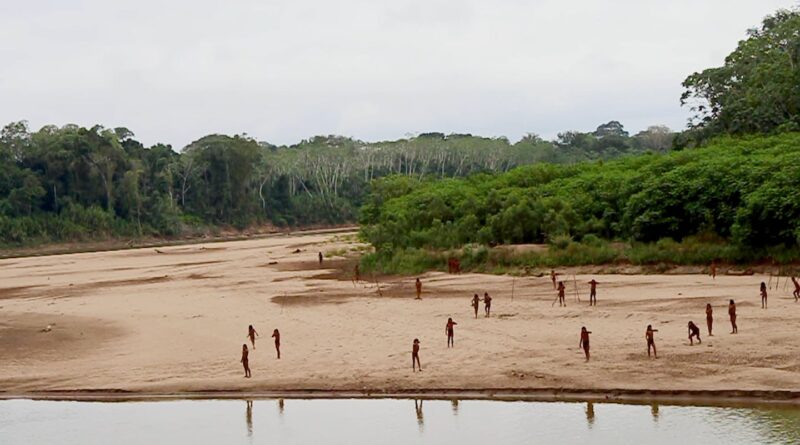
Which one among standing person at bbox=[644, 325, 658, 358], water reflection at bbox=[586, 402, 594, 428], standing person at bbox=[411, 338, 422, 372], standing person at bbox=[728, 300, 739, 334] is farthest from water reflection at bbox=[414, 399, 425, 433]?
standing person at bbox=[728, 300, 739, 334]

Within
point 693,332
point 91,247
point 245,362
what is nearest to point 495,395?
point 693,332

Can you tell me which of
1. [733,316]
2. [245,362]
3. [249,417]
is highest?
[733,316]

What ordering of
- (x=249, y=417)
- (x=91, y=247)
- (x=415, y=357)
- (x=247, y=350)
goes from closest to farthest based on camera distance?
1. (x=249, y=417)
2. (x=415, y=357)
3. (x=247, y=350)
4. (x=91, y=247)

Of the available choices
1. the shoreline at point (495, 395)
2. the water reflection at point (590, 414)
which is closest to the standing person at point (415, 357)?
the shoreline at point (495, 395)

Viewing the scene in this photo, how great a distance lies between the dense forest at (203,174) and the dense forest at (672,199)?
28498 millimetres

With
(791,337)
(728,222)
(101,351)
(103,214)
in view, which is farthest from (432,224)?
(103,214)

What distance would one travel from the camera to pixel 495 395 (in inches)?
794

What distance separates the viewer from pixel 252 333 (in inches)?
1000

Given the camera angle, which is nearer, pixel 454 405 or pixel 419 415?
pixel 419 415

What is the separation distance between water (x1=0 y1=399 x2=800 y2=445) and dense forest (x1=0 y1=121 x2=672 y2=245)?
5734 centimetres

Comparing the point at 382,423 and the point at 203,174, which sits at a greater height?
the point at 203,174

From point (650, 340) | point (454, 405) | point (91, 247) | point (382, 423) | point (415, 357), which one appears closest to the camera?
point (382, 423)

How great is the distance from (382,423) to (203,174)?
100274 mm

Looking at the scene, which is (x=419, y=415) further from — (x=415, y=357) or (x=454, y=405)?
(x=415, y=357)
